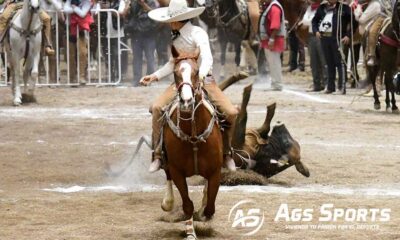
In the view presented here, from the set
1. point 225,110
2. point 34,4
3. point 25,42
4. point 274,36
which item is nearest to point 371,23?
point 274,36

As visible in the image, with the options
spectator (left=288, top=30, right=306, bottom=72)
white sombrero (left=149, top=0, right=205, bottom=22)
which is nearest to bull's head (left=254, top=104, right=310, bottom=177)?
white sombrero (left=149, top=0, right=205, bottom=22)

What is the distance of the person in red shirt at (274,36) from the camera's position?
25.3 m

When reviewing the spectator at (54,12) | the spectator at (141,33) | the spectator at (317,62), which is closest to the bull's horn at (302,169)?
the spectator at (317,62)

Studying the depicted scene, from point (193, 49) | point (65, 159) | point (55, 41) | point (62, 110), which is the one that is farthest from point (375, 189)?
point (55, 41)

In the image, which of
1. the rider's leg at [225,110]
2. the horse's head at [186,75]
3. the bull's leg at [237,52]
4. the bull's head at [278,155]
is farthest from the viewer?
the bull's leg at [237,52]

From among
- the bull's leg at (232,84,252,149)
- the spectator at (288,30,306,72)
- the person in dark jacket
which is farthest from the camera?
the spectator at (288,30,306,72)

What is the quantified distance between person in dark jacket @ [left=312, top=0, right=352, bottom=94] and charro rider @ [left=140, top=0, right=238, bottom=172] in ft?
45.1

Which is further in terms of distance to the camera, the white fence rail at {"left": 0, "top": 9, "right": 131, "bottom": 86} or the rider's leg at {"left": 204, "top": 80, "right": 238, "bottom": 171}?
the white fence rail at {"left": 0, "top": 9, "right": 131, "bottom": 86}

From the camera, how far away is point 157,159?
397 inches

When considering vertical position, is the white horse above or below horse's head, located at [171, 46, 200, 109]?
below

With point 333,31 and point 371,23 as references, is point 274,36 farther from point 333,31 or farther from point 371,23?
point 371,23

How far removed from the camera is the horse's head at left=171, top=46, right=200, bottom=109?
Answer: 9086 millimetres

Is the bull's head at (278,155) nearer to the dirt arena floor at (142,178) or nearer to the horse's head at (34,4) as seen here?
the dirt arena floor at (142,178)

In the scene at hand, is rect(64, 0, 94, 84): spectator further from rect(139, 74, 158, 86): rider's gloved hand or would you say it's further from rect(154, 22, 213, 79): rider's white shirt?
rect(139, 74, 158, 86): rider's gloved hand
